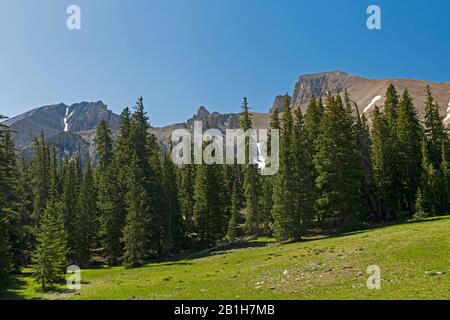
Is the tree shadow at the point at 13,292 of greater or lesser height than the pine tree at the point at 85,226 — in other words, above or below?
below

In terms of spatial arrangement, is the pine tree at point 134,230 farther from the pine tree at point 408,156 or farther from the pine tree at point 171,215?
the pine tree at point 408,156

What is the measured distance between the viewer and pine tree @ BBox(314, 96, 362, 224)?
52.2m

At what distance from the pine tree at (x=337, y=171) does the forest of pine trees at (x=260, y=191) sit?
0.14 meters

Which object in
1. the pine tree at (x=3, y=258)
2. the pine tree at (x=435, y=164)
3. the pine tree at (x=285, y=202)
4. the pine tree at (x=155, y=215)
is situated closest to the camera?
the pine tree at (x=3, y=258)

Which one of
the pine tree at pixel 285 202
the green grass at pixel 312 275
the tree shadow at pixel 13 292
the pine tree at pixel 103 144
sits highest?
the pine tree at pixel 103 144

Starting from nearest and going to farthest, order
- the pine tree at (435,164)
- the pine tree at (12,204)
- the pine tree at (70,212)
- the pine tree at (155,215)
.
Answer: the pine tree at (12,204)
the pine tree at (435,164)
the pine tree at (155,215)
the pine tree at (70,212)

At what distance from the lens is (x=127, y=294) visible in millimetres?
25781

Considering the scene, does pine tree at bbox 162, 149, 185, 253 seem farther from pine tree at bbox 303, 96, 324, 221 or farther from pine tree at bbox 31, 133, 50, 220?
pine tree at bbox 31, 133, 50, 220

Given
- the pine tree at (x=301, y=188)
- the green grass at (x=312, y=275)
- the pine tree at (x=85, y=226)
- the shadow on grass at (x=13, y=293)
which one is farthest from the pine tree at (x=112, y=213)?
the pine tree at (x=301, y=188)

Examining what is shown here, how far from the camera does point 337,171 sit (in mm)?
53250

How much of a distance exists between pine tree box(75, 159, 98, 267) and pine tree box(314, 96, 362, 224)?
106ft

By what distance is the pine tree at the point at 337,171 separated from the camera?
2053 inches

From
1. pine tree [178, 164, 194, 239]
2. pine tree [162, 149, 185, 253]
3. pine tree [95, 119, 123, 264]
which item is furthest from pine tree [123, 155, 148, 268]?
pine tree [178, 164, 194, 239]

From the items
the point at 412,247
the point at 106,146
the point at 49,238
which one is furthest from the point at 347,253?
the point at 106,146
